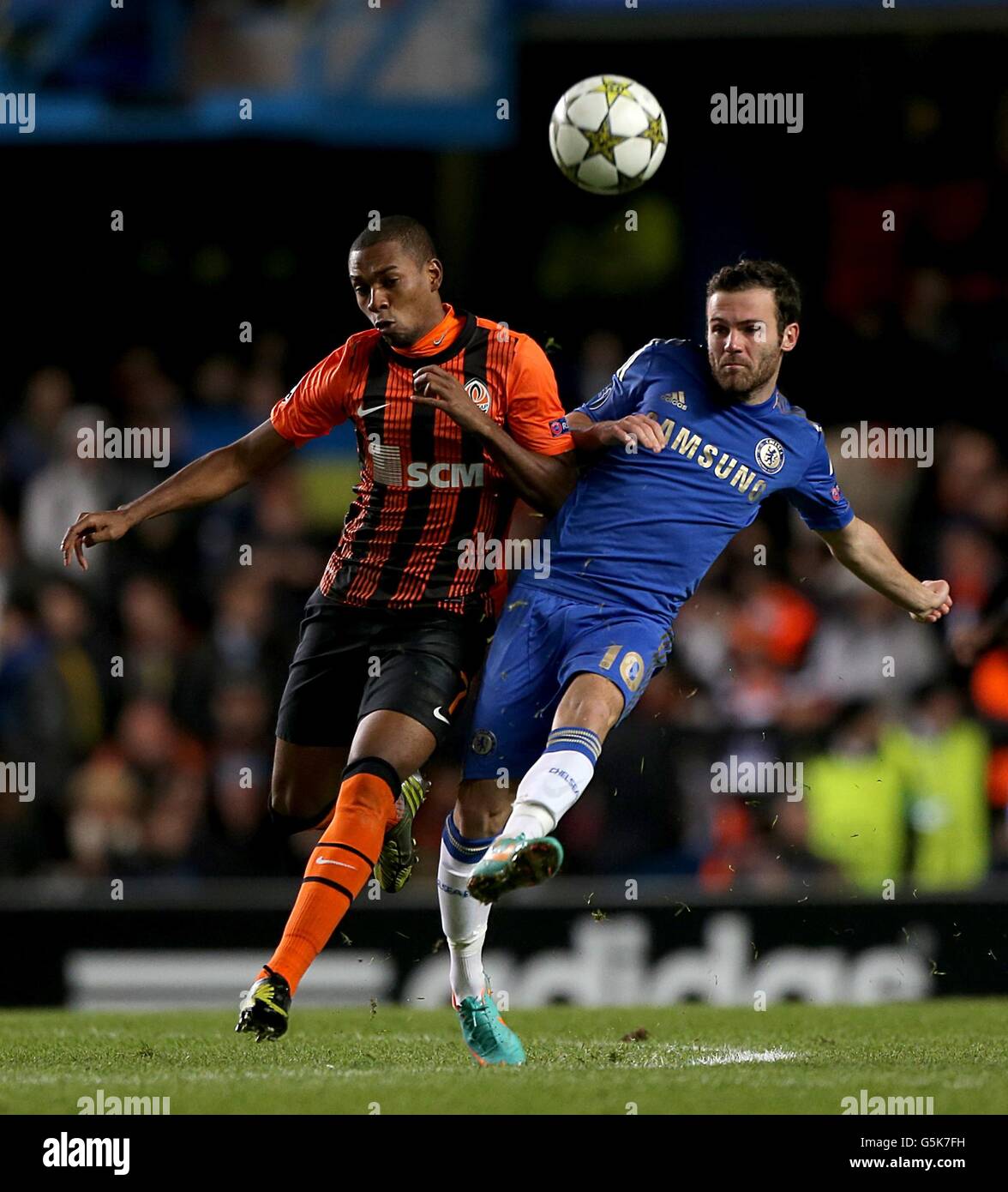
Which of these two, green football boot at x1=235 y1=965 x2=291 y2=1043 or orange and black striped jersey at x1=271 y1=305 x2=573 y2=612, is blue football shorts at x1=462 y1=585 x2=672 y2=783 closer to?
orange and black striped jersey at x1=271 y1=305 x2=573 y2=612

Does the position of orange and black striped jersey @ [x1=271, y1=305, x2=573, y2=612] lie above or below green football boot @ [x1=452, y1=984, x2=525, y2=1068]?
above

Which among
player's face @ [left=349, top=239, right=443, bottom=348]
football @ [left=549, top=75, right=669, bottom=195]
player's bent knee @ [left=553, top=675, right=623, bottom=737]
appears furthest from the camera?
football @ [left=549, top=75, right=669, bottom=195]

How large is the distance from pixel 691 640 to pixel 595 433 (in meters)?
5.07

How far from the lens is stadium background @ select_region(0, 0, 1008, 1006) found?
9.60 meters

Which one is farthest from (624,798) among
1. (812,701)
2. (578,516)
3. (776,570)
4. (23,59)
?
(23,59)

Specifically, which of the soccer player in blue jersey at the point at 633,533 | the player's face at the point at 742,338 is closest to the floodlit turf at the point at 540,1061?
the soccer player in blue jersey at the point at 633,533

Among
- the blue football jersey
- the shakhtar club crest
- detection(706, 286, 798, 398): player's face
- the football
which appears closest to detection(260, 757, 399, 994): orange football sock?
the blue football jersey

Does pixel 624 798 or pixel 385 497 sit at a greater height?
pixel 385 497

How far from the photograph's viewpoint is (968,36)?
14.1 m

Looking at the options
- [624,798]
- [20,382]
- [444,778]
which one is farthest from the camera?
[20,382]

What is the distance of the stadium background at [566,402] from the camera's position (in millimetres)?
9602

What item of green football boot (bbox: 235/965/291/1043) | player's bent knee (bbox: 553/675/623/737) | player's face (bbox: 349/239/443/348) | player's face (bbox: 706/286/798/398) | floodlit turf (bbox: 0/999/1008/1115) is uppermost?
player's face (bbox: 349/239/443/348)

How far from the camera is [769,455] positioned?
6660 mm

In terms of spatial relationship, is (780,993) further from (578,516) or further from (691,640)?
(578,516)
